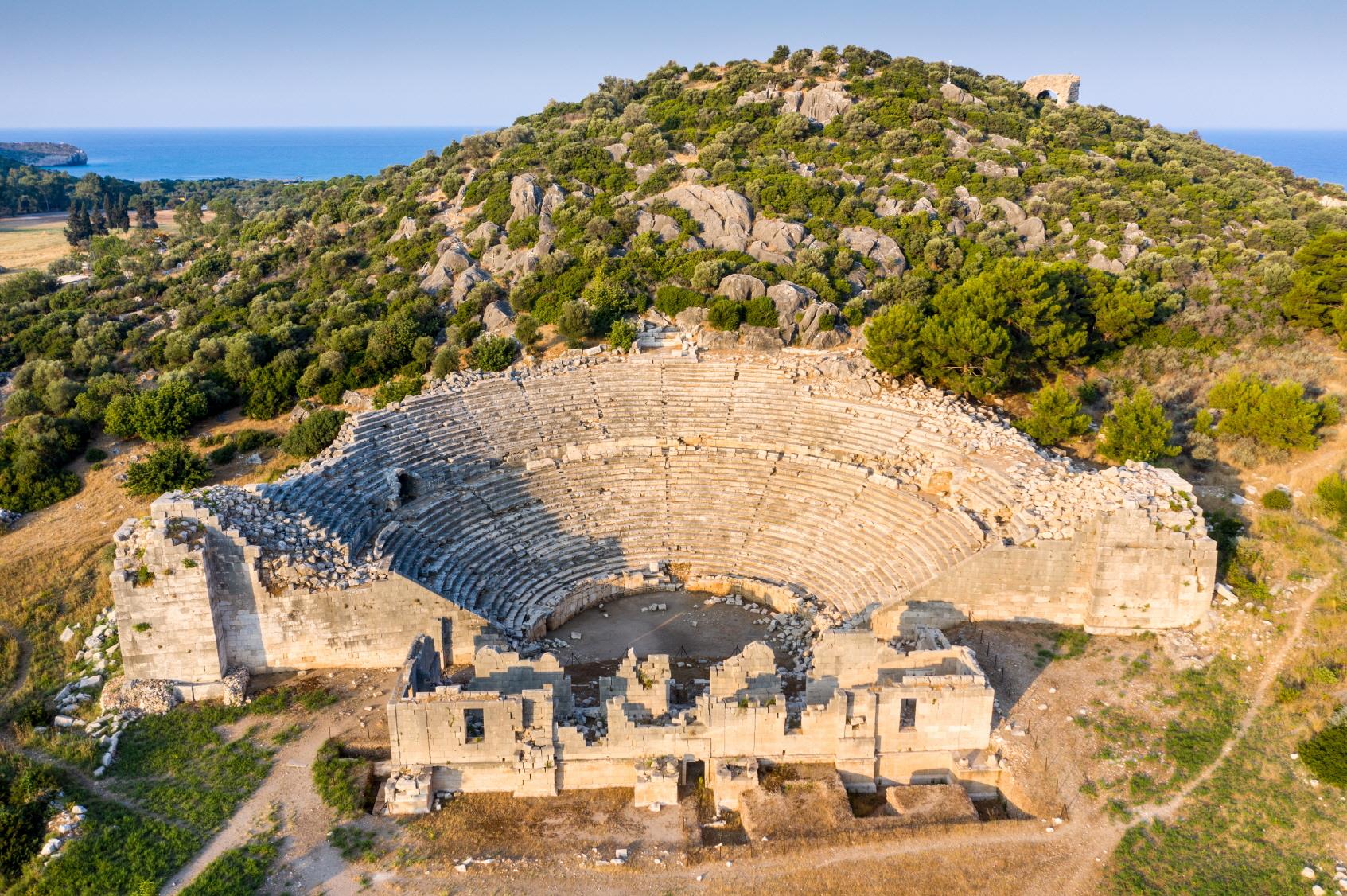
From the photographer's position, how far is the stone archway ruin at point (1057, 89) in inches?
2852

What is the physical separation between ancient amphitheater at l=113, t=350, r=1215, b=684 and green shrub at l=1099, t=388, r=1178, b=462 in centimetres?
332

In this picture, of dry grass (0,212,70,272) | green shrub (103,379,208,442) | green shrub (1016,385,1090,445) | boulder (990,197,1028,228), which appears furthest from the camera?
dry grass (0,212,70,272)

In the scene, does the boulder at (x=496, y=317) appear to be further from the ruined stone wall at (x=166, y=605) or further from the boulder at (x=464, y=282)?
the ruined stone wall at (x=166, y=605)

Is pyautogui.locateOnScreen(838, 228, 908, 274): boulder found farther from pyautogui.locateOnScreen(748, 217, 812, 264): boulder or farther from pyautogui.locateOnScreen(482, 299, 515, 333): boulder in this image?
pyautogui.locateOnScreen(482, 299, 515, 333): boulder

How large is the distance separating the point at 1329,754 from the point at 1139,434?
12919 millimetres

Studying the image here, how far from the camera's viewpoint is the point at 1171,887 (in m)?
15.0

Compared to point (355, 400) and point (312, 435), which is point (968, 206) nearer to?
point (355, 400)

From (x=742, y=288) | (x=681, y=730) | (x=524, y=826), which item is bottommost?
(x=524, y=826)

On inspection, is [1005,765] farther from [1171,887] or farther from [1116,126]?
[1116,126]

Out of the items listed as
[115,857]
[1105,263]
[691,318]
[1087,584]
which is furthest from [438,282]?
[1105,263]

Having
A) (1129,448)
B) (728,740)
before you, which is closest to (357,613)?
(728,740)

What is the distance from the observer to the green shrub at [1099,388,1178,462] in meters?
28.0

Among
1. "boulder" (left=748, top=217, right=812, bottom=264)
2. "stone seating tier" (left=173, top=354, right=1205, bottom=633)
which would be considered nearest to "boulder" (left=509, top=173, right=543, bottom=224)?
"boulder" (left=748, top=217, right=812, bottom=264)

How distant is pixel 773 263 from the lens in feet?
144
